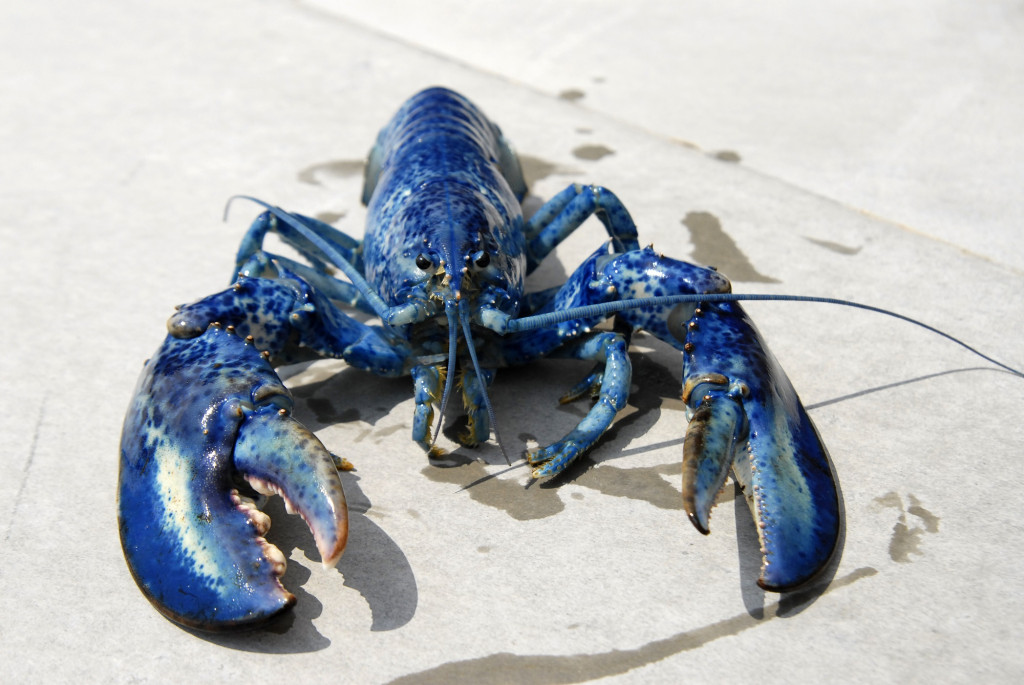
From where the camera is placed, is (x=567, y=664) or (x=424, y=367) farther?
(x=424, y=367)

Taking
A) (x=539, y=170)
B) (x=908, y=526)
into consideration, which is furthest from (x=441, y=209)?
(x=539, y=170)

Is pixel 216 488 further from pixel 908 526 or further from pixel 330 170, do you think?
pixel 330 170

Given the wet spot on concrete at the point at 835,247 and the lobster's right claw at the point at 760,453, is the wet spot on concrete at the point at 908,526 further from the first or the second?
the wet spot on concrete at the point at 835,247

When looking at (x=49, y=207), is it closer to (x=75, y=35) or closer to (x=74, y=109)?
(x=74, y=109)

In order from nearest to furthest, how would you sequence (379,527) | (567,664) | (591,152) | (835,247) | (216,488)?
(567,664)
(216,488)
(379,527)
(835,247)
(591,152)

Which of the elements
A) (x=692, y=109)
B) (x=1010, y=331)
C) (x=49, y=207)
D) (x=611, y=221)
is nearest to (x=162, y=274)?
(x=49, y=207)

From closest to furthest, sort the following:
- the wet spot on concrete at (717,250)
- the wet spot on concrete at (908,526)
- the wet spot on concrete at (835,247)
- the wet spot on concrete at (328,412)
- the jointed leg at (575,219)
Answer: the wet spot on concrete at (908,526)
the wet spot on concrete at (328,412)
the jointed leg at (575,219)
the wet spot on concrete at (717,250)
the wet spot on concrete at (835,247)

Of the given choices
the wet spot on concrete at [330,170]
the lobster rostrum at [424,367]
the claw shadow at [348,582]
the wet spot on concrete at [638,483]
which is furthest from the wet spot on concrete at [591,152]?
the claw shadow at [348,582]

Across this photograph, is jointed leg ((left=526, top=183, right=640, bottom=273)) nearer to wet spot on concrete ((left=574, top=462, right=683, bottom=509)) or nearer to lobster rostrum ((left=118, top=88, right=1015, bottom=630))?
lobster rostrum ((left=118, top=88, right=1015, bottom=630))
